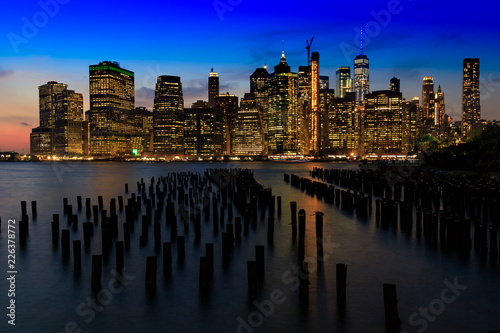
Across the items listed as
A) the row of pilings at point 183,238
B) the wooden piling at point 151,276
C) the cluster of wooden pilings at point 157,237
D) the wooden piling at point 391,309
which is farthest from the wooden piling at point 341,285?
the wooden piling at point 151,276

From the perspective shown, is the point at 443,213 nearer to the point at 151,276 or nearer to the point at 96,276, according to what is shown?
the point at 151,276

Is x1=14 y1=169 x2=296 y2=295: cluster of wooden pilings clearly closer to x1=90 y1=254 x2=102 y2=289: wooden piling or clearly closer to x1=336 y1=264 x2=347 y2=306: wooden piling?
x1=90 y1=254 x2=102 y2=289: wooden piling

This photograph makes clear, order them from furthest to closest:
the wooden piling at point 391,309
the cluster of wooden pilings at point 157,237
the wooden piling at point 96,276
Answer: the cluster of wooden pilings at point 157,237 < the wooden piling at point 96,276 < the wooden piling at point 391,309

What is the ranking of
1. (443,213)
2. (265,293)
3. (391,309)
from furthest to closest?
(443,213) → (265,293) → (391,309)

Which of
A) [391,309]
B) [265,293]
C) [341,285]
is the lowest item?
[265,293]

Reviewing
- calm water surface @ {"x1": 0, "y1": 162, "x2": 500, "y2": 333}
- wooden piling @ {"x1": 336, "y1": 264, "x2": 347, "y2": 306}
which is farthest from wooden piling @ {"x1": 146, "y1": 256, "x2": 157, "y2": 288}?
wooden piling @ {"x1": 336, "y1": 264, "x2": 347, "y2": 306}

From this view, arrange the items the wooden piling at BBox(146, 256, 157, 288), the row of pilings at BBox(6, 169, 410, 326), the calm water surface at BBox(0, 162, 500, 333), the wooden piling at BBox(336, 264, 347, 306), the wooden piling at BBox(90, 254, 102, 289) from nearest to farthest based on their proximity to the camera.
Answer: the calm water surface at BBox(0, 162, 500, 333) → the wooden piling at BBox(336, 264, 347, 306) → the row of pilings at BBox(6, 169, 410, 326) → the wooden piling at BBox(146, 256, 157, 288) → the wooden piling at BBox(90, 254, 102, 289)

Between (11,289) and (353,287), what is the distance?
11815mm

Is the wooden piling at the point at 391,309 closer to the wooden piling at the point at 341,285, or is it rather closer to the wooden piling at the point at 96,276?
the wooden piling at the point at 341,285

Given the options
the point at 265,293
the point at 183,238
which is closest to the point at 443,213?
the point at 265,293

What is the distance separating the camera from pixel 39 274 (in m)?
16.4

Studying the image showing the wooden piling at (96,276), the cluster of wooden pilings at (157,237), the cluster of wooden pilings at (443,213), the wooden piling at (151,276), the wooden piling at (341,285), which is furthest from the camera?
the cluster of wooden pilings at (443,213)

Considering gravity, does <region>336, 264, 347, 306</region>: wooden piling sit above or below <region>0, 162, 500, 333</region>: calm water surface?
above

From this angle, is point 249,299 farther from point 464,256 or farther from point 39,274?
point 464,256
